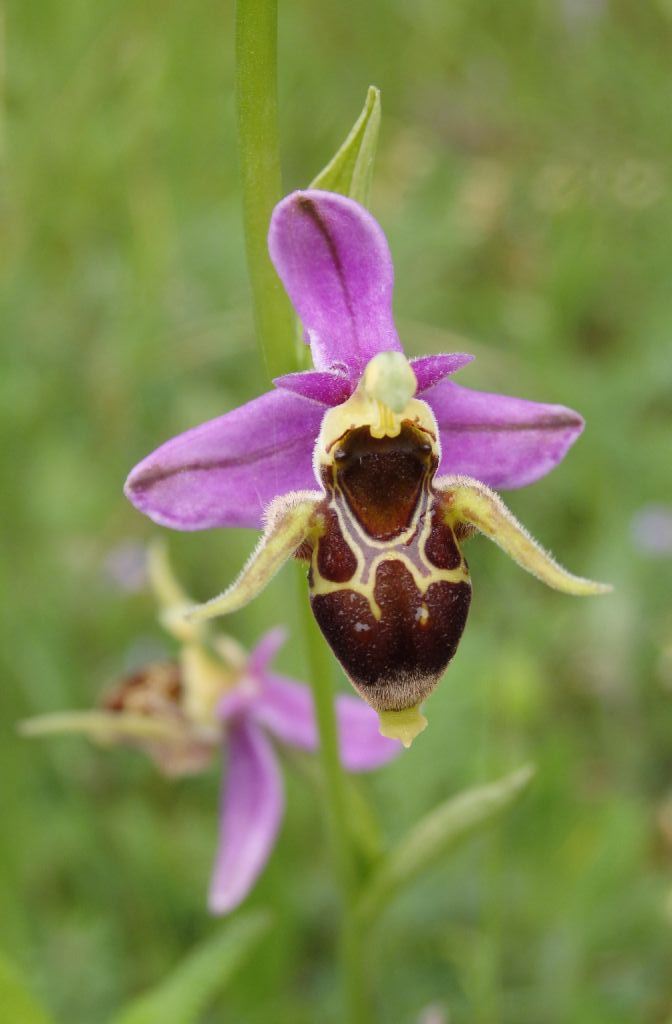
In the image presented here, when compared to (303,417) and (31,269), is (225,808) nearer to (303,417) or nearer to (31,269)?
(303,417)

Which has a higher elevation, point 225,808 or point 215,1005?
point 225,808

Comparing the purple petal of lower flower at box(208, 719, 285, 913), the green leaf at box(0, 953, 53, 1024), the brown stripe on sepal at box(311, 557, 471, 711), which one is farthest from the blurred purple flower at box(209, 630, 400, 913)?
the brown stripe on sepal at box(311, 557, 471, 711)

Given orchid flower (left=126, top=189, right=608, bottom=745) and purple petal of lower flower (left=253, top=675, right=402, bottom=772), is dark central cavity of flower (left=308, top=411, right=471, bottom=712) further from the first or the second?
purple petal of lower flower (left=253, top=675, right=402, bottom=772)

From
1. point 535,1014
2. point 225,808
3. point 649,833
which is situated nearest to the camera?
point 225,808

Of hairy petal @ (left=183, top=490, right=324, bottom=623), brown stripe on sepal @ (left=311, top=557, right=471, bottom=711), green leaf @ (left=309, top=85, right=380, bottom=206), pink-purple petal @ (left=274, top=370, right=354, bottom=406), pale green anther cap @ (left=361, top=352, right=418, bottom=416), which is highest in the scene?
green leaf @ (left=309, top=85, right=380, bottom=206)

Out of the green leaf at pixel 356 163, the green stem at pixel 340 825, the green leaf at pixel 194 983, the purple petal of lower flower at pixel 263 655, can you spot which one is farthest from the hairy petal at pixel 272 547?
the purple petal of lower flower at pixel 263 655

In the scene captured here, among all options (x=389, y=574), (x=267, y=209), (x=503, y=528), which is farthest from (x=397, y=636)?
(x=267, y=209)

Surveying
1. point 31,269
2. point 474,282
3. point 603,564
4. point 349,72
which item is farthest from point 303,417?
point 349,72
